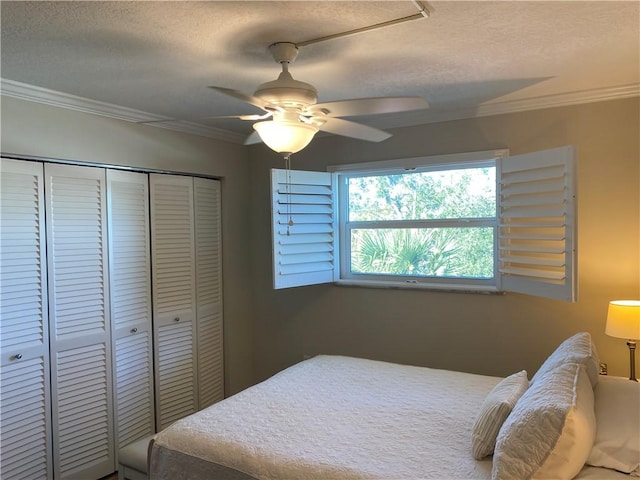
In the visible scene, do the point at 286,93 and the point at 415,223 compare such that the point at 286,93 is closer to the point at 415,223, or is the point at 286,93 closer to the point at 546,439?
the point at 546,439

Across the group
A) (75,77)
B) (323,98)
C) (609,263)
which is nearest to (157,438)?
(75,77)

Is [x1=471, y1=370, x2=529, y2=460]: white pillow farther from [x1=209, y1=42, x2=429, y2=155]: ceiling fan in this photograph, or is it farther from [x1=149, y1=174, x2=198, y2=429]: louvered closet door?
[x1=149, y1=174, x2=198, y2=429]: louvered closet door

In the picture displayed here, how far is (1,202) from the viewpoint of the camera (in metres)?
2.58

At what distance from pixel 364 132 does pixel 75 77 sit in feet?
5.12

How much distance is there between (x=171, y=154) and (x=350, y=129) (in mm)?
1798

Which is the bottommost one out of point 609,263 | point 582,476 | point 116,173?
point 582,476

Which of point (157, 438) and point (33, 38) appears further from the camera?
point (157, 438)

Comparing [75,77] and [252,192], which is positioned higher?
[75,77]

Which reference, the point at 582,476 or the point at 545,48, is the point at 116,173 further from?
the point at 582,476

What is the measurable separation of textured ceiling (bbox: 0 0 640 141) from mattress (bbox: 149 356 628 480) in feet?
5.53

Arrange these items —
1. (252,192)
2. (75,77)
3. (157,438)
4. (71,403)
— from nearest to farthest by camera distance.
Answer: (157,438)
(75,77)
(71,403)
(252,192)

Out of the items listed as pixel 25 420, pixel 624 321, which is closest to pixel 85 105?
pixel 25 420

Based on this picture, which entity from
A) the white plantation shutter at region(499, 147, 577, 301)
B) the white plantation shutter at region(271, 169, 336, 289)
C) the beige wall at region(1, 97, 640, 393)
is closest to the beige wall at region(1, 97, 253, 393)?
the beige wall at region(1, 97, 640, 393)

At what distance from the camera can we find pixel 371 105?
192 cm
